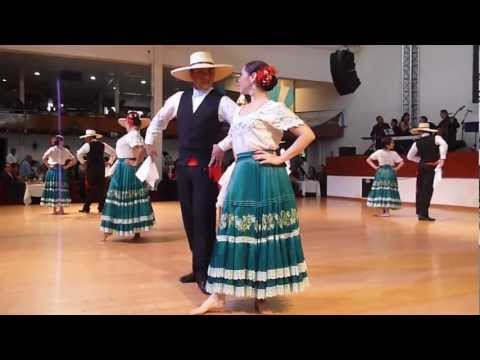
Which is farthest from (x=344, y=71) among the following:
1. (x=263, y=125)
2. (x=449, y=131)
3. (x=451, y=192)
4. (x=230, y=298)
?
(x=263, y=125)

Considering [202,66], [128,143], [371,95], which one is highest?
[371,95]

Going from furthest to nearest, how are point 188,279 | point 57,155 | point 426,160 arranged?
point 57,155 → point 426,160 → point 188,279

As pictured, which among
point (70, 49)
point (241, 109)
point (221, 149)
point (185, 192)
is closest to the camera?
point (241, 109)

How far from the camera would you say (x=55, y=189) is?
26.5ft

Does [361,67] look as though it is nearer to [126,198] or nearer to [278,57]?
[278,57]

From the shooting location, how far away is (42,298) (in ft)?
9.14

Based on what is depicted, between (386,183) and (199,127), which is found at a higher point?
(199,127)

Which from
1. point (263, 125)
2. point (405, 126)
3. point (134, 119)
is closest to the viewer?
point (263, 125)

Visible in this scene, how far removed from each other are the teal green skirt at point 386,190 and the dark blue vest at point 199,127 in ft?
17.9

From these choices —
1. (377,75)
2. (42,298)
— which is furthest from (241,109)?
(377,75)

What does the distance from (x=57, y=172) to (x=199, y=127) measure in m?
5.75
